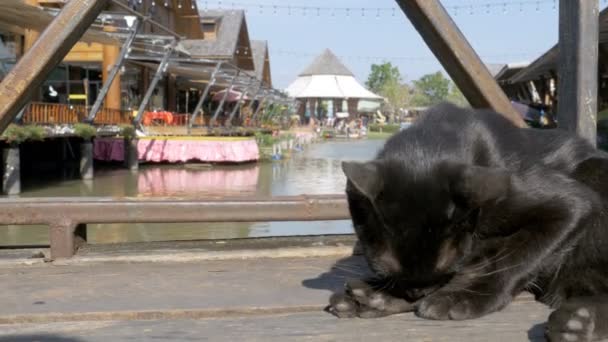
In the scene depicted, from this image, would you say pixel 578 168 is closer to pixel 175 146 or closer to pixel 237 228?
pixel 237 228

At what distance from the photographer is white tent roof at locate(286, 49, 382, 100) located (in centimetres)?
4928

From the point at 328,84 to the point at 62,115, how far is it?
Answer: 3639 centimetres

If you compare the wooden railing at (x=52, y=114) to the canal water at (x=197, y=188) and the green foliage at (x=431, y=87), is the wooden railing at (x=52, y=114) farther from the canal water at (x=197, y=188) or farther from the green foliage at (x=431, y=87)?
the green foliage at (x=431, y=87)

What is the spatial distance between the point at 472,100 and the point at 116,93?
65.0 feet

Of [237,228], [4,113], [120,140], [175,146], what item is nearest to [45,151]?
[120,140]

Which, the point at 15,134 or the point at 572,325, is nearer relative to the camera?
the point at 572,325

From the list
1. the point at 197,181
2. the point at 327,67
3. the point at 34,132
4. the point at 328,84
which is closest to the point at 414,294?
the point at 34,132

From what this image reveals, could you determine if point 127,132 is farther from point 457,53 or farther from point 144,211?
point 457,53

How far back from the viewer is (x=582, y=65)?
2.95 meters

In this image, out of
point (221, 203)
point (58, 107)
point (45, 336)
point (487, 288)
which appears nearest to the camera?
point (45, 336)

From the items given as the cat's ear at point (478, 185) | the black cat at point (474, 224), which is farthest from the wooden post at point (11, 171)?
the cat's ear at point (478, 185)

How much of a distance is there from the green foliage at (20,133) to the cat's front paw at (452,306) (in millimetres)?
11149

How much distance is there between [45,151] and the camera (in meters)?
19.1

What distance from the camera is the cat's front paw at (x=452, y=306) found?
1.84 metres
